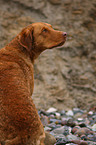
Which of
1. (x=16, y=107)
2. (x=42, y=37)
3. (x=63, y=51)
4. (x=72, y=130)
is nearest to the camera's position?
(x=16, y=107)

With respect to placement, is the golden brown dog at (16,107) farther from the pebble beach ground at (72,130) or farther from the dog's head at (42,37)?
the pebble beach ground at (72,130)

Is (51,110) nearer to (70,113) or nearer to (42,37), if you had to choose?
(70,113)

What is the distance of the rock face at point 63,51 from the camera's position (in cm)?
671

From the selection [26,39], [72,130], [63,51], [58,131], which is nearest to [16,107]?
[26,39]

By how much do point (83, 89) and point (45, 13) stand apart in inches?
113

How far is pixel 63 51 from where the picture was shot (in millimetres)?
7320

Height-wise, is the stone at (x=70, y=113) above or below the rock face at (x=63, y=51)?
below

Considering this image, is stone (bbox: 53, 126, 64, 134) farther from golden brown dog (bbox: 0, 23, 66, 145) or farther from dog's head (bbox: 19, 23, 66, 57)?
dog's head (bbox: 19, 23, 66, 57)

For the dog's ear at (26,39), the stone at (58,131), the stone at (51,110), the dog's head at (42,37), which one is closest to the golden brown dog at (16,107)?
the dog's ear at (26,39)

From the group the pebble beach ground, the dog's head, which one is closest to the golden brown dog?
the dog's head

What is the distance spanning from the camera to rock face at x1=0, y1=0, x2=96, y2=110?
264 inches

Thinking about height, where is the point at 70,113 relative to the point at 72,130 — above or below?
below

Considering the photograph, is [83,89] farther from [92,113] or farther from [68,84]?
[92,113]

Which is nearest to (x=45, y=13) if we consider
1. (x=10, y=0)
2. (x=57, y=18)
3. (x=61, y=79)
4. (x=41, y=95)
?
(x=57, y=18)
